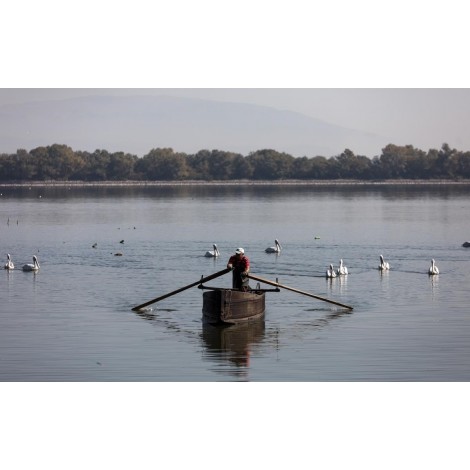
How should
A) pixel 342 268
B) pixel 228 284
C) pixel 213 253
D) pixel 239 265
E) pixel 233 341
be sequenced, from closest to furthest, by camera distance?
pixel 233 341, pixel 239 265, pixel 228 284, pixel 342 268, pixel 213 253

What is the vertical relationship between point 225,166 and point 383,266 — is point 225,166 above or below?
above

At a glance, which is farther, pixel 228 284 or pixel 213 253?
pixel 213 253

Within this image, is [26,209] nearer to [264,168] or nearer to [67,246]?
[67,246]

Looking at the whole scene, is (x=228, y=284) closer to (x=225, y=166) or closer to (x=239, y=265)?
(x=239, y=265)

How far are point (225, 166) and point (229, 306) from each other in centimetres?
10437

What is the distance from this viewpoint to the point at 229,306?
104 ft

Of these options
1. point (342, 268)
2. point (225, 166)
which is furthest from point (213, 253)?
point (225, 166)

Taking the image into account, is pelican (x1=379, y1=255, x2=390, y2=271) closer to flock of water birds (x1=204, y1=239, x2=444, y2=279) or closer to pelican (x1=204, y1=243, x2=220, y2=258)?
flock of water birds (x1=204, y1=239, x2=444, y2=279)

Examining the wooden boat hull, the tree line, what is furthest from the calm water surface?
the tree line

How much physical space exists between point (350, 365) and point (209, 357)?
3.78m

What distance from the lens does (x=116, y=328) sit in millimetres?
32594

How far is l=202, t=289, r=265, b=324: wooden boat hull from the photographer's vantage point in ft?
104

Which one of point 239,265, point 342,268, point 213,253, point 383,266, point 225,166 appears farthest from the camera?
point 225,166

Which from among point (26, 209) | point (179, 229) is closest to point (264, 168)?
point (26, 209)
